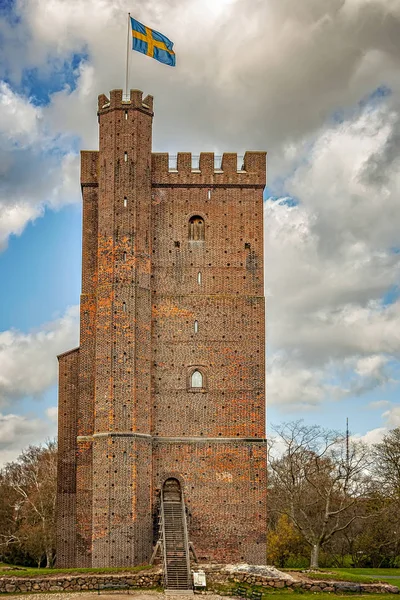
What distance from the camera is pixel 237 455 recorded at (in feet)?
121

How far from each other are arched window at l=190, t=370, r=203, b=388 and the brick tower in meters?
0.05

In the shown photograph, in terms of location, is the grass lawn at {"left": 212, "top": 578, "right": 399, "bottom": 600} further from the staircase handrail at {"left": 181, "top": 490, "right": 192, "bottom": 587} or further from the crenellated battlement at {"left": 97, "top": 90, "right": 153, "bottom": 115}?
the crenellated battlement at {"left": 97, "top": 90, "right": 153, "bottom": 115}

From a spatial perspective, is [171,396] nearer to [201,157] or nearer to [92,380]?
[92,380]

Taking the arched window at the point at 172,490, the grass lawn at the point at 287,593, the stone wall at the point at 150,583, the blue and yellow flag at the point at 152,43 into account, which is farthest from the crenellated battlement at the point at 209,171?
the grass lawn at the point at 287,593

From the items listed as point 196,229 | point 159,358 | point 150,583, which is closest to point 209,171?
point 196,229

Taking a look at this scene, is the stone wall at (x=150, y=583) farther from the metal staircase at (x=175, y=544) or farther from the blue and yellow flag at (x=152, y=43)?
the blue and yellow flag at (x=152, y=43)

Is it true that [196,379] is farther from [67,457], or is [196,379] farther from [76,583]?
[76,583]

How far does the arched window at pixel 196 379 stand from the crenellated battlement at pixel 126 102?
40.7ft

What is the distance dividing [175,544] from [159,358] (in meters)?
8.33

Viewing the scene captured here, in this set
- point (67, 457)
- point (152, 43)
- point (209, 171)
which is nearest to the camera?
point (67, 457)

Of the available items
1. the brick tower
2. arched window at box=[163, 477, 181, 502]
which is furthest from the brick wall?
arched window at box=[163, 477, 181, 502]

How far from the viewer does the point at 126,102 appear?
127 feet

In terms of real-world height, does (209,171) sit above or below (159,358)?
above

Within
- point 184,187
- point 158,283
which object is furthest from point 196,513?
point 184,187
